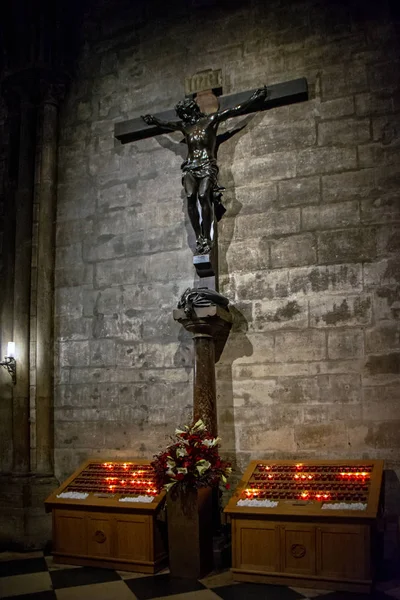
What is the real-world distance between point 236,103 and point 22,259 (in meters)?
2.97

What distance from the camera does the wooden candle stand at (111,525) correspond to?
5.42 meters

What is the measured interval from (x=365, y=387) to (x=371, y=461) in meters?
0.73

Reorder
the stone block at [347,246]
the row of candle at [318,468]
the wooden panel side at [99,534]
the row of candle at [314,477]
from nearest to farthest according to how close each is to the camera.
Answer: the row of candle at [314,477] < the row of candle at [318,468] < the wooden panel side at [99,534] < the stone block at [347,246]

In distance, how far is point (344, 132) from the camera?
6.32 metres

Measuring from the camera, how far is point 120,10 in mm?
7664

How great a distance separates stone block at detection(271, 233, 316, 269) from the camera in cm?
624

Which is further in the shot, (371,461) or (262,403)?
(262,403)

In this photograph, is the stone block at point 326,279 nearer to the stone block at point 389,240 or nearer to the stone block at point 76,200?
the stone block at point 389,240

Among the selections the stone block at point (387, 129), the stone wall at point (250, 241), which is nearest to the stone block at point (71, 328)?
the stone wall at point (250, 241)

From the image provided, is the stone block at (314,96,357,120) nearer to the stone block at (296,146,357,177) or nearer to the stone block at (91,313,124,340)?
the stone block at (296,146,357,177)

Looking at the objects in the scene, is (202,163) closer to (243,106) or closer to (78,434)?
(243,106)

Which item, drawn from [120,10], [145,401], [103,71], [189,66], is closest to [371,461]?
[145,401]

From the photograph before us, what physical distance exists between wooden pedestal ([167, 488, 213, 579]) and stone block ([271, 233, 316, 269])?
2.38m

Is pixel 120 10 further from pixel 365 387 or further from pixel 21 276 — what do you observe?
pixel 365 387
